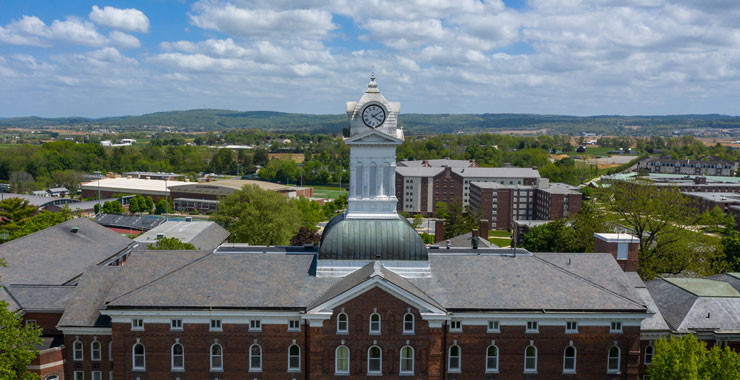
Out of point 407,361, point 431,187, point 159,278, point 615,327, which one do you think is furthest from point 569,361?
point 431,187

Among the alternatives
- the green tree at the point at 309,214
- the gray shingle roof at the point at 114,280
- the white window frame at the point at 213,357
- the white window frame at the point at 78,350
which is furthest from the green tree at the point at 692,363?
the green tree at the point at 309,214

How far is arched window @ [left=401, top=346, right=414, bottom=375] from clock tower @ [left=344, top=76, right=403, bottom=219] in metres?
9.00

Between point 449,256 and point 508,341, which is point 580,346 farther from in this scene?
point 449,256

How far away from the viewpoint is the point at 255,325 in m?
37.1

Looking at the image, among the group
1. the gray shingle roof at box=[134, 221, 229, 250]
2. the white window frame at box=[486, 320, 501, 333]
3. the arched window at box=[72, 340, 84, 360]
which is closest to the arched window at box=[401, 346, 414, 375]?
the white window frame at box=[486, 320, 501, 333]

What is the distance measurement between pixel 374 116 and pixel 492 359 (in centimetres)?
1751

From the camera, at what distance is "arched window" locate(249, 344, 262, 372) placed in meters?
37.3

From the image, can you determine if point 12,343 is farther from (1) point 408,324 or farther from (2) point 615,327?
(2) point 615,327

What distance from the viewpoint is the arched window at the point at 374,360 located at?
37.0 metres

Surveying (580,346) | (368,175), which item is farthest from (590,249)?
(368,175)

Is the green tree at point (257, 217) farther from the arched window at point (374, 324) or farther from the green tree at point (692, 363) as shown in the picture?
the green tree at point (692, 363)

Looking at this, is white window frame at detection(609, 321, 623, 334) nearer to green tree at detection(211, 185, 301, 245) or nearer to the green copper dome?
the green copper dome

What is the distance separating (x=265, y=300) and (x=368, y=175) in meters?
10.9

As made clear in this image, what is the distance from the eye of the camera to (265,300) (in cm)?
3719
